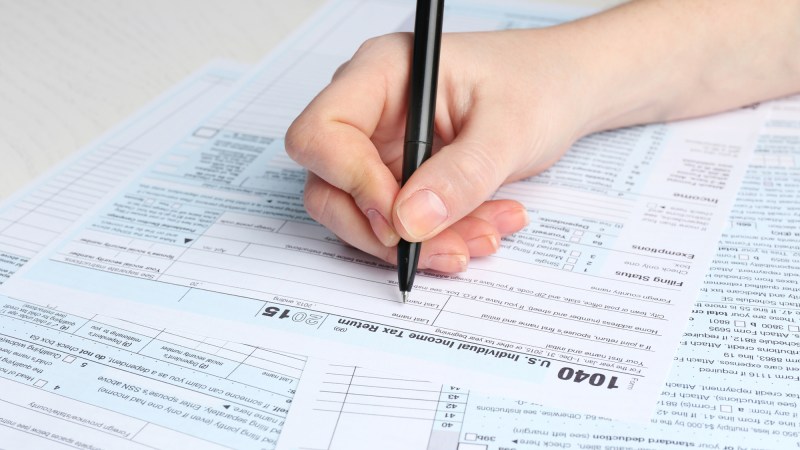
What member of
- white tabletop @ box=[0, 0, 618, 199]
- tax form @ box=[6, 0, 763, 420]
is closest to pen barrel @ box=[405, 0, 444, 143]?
tax form @ box=[6, 0, 763, 420]

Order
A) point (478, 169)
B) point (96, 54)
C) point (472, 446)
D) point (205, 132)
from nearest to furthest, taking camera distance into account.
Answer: point (472, 446), point (478, 169), point (205, 132), point (96, 54)

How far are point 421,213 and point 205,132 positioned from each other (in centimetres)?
32

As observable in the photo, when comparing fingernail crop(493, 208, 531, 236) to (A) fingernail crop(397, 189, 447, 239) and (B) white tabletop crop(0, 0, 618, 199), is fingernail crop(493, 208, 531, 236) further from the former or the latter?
(B) white tabletop crop(0, 0, 618, 199)

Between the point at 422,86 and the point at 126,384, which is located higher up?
the point at 422,86

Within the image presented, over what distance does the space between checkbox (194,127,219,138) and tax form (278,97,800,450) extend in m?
0.34

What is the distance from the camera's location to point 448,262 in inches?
22.8

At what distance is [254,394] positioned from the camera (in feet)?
1.64

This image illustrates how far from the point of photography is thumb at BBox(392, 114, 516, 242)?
21.3 inches

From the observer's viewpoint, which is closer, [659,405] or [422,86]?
[659,405]

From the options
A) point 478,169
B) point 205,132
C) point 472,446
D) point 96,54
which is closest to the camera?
point 472,446

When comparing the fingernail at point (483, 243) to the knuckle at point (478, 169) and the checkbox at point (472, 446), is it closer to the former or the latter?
the knuckle at point (478, 169)

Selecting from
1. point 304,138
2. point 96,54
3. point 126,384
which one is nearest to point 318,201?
point 304,138

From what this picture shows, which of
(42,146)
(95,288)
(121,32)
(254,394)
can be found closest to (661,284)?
(254,394)

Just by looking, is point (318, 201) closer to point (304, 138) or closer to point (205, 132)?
point (304, 138)
